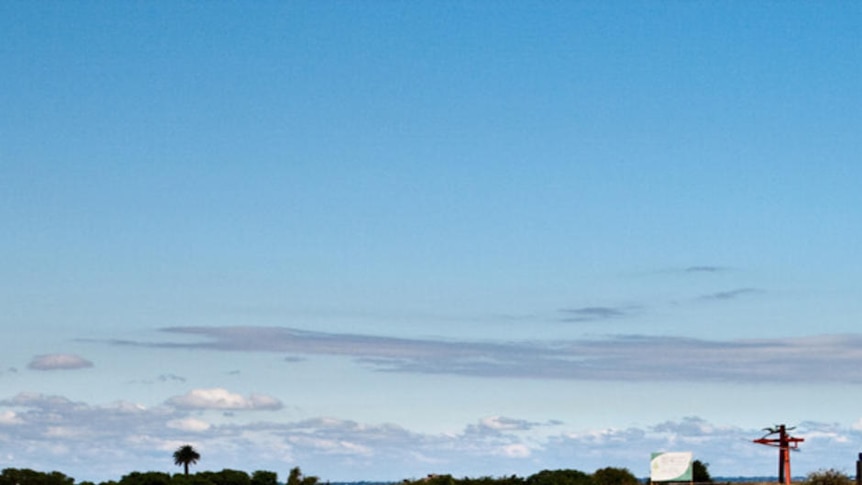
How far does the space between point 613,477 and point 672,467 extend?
1110 inches

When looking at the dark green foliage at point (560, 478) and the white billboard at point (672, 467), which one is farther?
the dark green foliage at point (560, 478)

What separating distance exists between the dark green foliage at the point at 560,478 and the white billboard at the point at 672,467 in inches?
1063

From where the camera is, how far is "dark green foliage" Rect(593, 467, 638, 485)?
601ft

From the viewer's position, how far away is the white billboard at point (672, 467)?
157m

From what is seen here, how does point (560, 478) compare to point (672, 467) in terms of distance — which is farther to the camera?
point (560, 478)

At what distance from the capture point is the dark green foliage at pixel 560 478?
611 feet

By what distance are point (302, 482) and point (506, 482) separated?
2913cm

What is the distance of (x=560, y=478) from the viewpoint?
188 metres

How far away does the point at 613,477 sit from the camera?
18538 cm

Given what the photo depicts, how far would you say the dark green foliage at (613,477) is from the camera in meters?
183

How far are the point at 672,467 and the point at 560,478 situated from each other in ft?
105

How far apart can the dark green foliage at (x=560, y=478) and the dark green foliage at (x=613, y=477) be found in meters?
0.95

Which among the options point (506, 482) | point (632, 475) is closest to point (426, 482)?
point (506, 482)

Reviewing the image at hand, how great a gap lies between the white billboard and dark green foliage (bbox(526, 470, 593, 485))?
27001 millimetres
